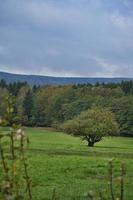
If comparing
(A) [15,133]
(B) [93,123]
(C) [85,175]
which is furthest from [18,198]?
(B) [93,123]

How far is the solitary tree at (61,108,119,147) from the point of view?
72062mm

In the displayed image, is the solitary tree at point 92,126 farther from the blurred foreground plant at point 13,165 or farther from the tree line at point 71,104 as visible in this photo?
the blurred foreground plant at point 13,165

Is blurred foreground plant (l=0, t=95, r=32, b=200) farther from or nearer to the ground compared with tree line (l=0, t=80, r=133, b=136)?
farther from the ground

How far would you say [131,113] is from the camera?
125812mm

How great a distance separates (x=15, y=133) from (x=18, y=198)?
0.50 metres

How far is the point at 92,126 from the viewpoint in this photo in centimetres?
7256

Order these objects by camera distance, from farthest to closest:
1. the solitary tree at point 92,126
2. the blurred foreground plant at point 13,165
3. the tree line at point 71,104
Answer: the tree line at point 71,104 < the solitary tree at point 92,126 < the blurred foreground plant at point 13,165

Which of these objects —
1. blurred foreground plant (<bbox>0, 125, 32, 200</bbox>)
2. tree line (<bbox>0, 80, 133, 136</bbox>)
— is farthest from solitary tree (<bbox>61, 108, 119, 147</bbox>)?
blurred foreground plant (<bbox>0, 125, 32, 200</bbox>)

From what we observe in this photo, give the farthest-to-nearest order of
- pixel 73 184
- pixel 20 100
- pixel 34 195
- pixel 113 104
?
pixel 20 100, pixel 113 104, pixel 73 184, pixel 34 195

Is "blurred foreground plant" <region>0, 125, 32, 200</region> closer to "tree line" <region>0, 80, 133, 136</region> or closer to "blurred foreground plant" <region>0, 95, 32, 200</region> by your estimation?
"blurred foreground plant" <region>0, 95, 32, 200</region>

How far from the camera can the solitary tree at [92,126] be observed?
72.1m

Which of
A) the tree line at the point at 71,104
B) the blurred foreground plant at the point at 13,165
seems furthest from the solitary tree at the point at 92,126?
the blurred foreground plant at the point at 13,165

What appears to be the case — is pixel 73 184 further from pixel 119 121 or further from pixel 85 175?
pixel 119 121

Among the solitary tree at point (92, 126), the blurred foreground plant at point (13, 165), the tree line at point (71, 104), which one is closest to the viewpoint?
the blurred foreground plant at point (13, 165)
